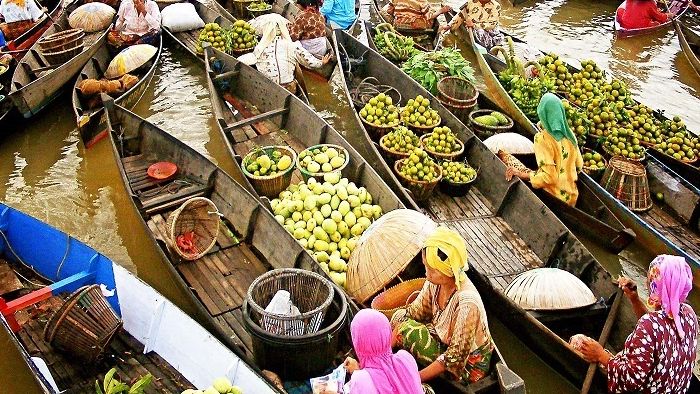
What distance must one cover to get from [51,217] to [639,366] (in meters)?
6.45

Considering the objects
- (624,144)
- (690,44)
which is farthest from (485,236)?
(690,44)

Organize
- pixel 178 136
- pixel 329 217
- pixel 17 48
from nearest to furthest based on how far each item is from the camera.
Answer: pixel 329 217 → pixel 178 136 → pixel 17 48

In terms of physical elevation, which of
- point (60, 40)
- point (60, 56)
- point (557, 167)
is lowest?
point (557, 167)

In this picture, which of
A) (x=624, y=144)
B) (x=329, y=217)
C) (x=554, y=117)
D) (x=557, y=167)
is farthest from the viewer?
(x=624, y=144)

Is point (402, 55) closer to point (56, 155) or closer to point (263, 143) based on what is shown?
point (263, 143)

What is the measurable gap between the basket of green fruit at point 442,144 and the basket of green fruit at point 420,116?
30cm

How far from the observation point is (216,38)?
31.5 ft

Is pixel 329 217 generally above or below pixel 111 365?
above

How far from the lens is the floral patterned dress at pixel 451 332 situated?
3.57 m

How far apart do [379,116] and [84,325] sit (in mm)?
4333

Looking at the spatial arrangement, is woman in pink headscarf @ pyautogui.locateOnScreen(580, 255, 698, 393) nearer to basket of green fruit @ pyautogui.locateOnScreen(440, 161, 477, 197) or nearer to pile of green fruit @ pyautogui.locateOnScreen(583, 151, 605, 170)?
basket of green fruit @ pyautogui.locateOnScreen(440, 161, 477, 197)

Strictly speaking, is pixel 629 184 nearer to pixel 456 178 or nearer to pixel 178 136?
pixel 456 178

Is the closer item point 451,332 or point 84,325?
point 451,332

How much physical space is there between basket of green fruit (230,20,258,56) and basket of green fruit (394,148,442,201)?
4444 millimetres
